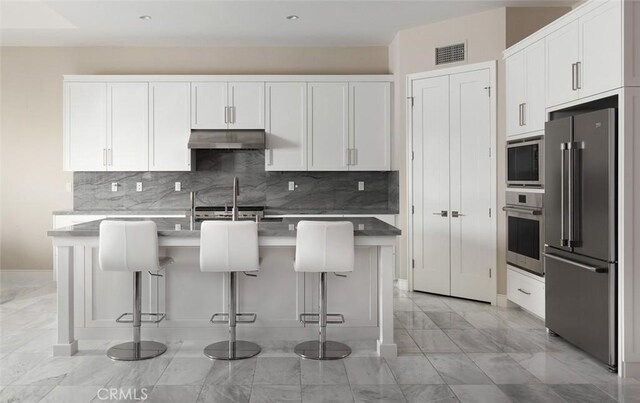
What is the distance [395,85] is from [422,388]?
3.96m

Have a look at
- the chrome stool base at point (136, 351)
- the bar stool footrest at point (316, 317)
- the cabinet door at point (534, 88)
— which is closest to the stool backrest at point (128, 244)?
the chrome stool base at point (136, 351)

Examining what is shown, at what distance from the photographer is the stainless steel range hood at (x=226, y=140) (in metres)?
5.88

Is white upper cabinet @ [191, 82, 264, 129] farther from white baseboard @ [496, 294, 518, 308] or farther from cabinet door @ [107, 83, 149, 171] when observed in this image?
white baseboard @ [496, 294, 518, 308]

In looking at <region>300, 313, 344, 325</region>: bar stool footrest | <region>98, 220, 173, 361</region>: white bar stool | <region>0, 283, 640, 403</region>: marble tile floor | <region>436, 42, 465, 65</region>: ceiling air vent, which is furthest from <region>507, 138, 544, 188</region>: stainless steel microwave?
<region>98, 220, 173, 361</region>: white bar stool

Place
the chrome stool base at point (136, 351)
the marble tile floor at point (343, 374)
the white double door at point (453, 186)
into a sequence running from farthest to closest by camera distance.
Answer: the white double door at point (453, 186)
the chrome stool base at point (136, 351)
the marble tile floor at point (343, 374)

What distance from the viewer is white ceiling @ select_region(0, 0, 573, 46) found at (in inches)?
194

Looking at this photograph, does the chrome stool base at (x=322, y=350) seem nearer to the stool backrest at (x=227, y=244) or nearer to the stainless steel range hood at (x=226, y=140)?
the stool backrest at (x=227, y=244)

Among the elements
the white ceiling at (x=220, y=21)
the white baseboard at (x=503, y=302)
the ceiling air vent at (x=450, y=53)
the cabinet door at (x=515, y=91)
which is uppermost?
the white ceiling at (x=220, y=21)

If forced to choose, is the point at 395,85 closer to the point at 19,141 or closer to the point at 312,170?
the point at 312,170

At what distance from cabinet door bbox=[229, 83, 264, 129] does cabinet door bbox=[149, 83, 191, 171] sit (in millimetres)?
527

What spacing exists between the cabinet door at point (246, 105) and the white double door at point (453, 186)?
185 centimetres

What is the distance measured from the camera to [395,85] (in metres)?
6.00

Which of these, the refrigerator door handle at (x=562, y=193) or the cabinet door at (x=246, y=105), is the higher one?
the cabinet door at (x=246, y=105)

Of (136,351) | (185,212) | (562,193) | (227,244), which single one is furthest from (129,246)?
(562,193)
